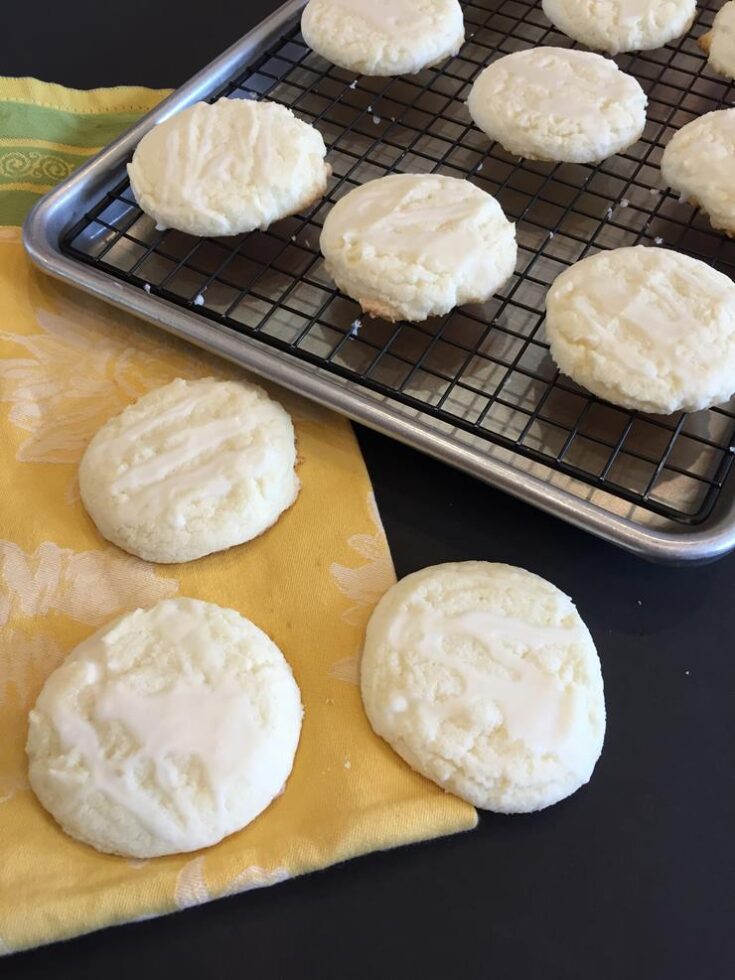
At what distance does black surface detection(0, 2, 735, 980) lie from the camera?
0.88 meters

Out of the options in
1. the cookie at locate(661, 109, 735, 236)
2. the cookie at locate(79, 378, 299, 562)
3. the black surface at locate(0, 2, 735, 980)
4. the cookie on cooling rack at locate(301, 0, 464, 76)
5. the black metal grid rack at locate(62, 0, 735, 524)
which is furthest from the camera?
the cookie on cooling rack at locate(301, 0, 464, 76)

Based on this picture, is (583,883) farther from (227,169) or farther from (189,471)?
(227,169)

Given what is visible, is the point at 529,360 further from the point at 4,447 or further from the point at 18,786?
the point at 18,786

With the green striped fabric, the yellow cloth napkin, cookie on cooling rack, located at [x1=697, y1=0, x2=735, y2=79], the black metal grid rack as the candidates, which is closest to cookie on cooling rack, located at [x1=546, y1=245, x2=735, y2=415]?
the black metal grid rack

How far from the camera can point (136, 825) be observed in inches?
35.4

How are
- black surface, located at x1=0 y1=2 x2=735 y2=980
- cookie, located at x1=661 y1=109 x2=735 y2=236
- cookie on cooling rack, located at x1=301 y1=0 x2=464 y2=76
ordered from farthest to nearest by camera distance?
cookie on cooling rack, located at x1=301 y1=0 x2=464 y2=76
cookie, located at x1=661 y1=109 x2=735 y2=236
black surface, located at x1=0 y1=2 x2=735 y2=980

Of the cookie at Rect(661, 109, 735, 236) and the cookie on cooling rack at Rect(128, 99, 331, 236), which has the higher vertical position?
the cookie on cooling rack at Rect(128, 99, 331, 236)

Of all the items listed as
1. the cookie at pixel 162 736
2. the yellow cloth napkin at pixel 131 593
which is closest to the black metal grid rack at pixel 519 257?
the yellow cloth napkin at pixel 131 593

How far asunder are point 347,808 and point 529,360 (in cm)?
70

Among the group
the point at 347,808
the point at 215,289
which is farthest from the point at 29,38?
the point at 347,808

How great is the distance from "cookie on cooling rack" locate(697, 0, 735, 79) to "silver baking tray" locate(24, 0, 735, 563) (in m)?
0.06

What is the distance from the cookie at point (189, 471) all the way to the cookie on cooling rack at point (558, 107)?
0.63m

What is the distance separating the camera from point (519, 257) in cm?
136

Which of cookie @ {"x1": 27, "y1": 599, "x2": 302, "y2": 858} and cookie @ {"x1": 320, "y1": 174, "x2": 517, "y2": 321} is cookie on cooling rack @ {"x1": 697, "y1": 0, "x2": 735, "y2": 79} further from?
cookie @ {"x1": 27, "y1": 599, "x2": 302, "y2": 858}
